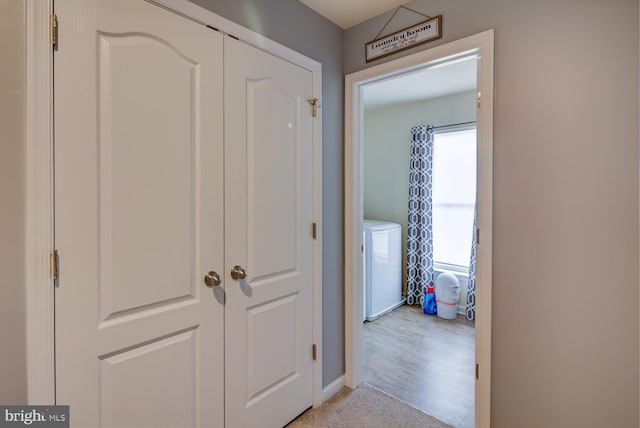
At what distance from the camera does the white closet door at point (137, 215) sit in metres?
1.02

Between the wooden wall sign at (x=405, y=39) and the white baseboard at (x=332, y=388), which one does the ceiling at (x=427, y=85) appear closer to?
the wooden wall sign at (x=405, y=39)

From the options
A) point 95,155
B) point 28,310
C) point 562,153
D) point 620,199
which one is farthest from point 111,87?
point 620,199

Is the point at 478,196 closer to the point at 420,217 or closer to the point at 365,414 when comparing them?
the point at 365,414

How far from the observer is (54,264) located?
980mm

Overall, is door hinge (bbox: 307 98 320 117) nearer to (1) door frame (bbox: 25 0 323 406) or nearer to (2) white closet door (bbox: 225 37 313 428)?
(2) white closet door (bbox: 225 37 313 428)

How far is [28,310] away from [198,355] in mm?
634

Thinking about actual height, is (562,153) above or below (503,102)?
below

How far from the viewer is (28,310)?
37.2 inches

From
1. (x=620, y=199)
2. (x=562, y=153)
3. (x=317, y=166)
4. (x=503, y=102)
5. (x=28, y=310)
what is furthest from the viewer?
(x=317, y=166)

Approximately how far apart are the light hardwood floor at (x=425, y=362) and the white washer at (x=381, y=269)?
150mm

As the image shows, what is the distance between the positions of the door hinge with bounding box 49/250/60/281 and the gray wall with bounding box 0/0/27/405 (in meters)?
0.07

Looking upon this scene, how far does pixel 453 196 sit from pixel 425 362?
189 cm

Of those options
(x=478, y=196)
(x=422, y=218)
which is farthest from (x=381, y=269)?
(x=478, y=196)

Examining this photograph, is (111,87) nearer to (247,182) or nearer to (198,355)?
(247,182)
